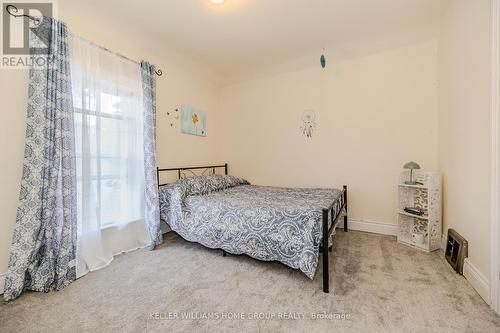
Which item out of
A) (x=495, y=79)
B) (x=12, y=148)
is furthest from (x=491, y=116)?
(x=12, y=148)

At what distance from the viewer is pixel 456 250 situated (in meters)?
2.12

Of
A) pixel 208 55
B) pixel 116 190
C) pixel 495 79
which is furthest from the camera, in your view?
pixel 208 55

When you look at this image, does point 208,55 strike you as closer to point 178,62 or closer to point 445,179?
point 178,62

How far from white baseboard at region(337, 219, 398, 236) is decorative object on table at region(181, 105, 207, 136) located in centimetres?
283

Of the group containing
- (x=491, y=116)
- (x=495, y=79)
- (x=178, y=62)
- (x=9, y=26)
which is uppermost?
(x=178, y=62)

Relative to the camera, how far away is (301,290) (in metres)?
1.84

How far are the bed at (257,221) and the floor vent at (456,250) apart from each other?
1.08 meters

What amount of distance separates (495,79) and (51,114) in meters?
3.52

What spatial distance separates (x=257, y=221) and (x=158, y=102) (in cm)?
227

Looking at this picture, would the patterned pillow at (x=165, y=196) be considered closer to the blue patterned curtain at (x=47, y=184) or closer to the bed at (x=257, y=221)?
the bed at (x=257, y=221)

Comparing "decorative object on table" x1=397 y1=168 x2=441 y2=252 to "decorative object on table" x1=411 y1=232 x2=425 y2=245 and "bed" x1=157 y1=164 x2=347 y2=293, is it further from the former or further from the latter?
"bed" x1=157 y1=164 x2=347 y2=293

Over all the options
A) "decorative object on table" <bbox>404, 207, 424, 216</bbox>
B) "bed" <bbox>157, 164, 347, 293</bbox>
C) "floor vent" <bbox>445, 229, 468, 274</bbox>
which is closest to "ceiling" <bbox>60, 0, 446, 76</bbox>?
"bed" <bbox>157, 164, 347, 293</bbox>

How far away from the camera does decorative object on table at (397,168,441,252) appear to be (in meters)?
2.55

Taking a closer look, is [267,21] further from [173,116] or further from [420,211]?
[420,211]
